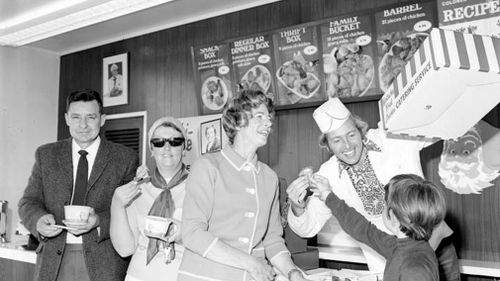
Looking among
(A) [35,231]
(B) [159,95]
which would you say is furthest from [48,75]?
(A) [35,231]

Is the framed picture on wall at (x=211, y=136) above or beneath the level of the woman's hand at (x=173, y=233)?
above

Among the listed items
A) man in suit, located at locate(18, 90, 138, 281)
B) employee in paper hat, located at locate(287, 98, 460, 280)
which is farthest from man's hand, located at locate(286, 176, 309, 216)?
man in suit, located at locate(18, 90, 138, 281)

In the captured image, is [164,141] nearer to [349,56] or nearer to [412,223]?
[412,223]

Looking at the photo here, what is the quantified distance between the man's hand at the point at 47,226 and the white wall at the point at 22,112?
2816 mm

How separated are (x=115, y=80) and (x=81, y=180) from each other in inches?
110

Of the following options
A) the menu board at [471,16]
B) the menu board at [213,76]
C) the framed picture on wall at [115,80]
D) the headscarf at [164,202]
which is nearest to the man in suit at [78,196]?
the headscarf at [164,202]

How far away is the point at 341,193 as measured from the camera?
2.41 meters

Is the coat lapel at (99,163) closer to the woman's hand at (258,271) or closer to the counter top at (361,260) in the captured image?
the woman's hand at (258,271)

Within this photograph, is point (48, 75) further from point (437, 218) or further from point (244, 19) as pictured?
point (437, 218)

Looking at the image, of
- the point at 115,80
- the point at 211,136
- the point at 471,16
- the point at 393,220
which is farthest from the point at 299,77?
the point at 115,80

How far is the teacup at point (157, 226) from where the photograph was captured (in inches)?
78.6

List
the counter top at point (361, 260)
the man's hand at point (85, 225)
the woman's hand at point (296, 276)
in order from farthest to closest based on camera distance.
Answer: the counter top at point (361, 260), the man's hand at point (85, 225), the woman's hand at point (296, 276)

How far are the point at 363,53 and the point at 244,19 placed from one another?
1.20 metres

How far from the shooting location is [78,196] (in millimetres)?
2389
